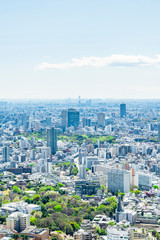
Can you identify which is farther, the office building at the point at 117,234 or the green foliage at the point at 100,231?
the green foliage at the point at 100,231

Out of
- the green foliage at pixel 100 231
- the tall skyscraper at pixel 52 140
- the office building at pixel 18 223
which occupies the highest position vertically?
the tall skyscraper at pixel 52 140

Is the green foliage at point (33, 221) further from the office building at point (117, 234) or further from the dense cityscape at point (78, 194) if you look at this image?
the office building at point (117, 234)

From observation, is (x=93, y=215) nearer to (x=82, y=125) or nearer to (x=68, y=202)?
(x=68, y=202)

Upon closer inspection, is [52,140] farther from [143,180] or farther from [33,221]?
[33,221]

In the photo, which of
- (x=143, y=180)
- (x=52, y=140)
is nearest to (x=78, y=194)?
(x=143, y=180)

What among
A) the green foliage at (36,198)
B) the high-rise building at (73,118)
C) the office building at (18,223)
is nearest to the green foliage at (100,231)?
the office building at (18,223)

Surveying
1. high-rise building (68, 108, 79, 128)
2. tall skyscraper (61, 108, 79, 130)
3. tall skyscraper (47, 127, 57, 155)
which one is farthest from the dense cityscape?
high-rise building (68, 108, 79, 128)

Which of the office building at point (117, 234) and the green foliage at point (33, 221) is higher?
the office building at point (117, 234)

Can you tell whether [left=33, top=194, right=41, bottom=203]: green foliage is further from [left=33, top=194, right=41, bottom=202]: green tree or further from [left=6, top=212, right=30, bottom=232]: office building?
[left=6, top=212, right=30, bottom=232]: office building
